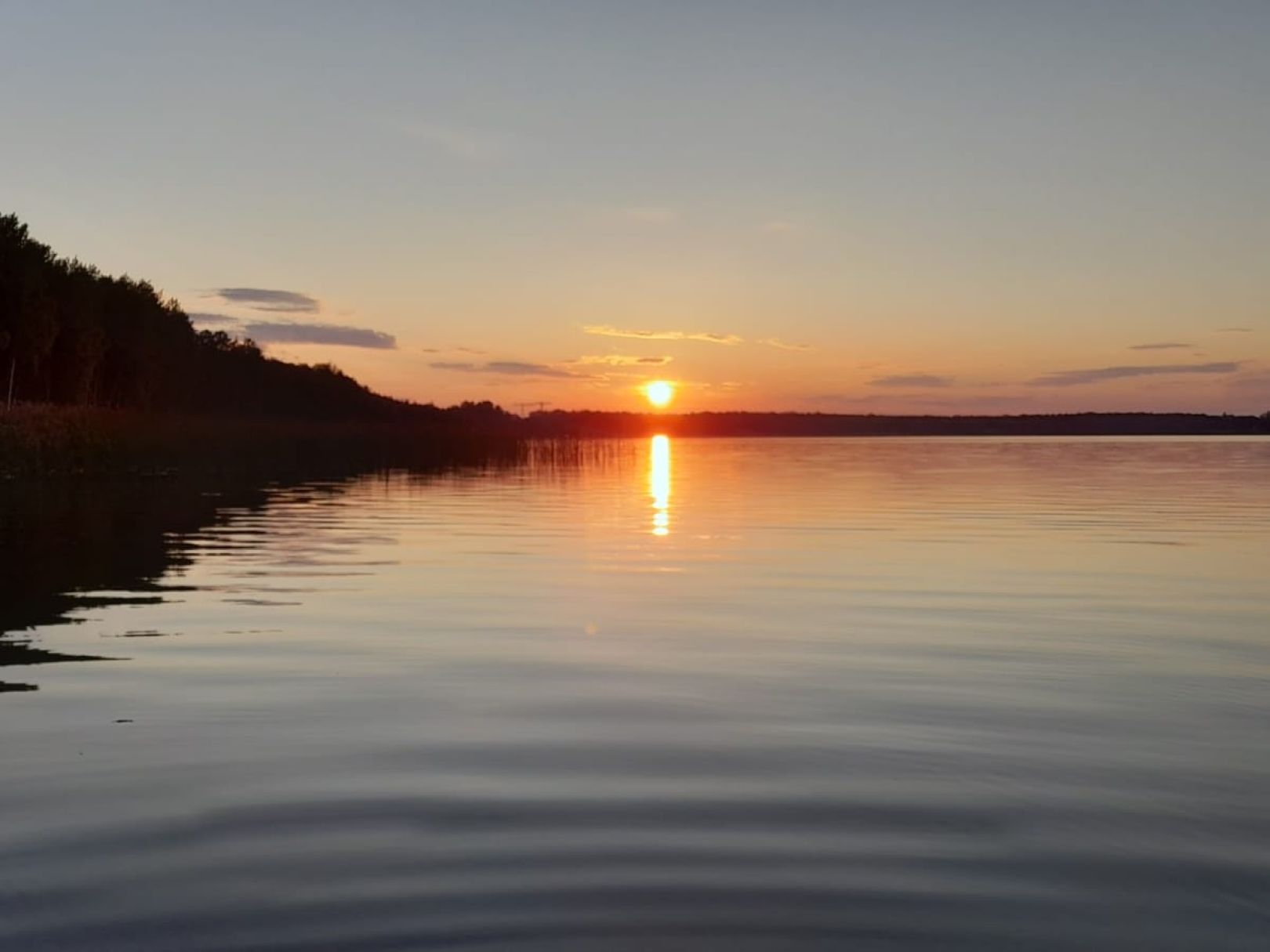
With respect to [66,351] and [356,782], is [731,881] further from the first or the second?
[66,351]

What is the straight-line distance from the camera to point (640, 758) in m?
8.52

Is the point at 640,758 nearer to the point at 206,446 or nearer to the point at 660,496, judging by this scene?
the point at 660,496

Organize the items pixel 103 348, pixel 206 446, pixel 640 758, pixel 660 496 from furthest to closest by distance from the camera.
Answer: pixel 103 348, pixel 206 446, pixel 660 496, pixel 640 758

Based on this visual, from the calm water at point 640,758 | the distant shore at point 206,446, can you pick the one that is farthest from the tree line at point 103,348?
the calm water at point 640,758

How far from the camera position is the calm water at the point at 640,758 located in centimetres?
567

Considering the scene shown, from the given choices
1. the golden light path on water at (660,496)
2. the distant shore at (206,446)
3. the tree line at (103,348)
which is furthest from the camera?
the tree line at (103,348)

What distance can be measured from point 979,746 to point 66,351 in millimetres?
83735

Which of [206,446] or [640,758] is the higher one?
[206,446]

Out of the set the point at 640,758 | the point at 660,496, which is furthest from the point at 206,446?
the point at 640,758

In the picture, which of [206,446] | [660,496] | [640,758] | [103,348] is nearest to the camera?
[640,758]

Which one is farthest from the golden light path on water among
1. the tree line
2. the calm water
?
the tree line

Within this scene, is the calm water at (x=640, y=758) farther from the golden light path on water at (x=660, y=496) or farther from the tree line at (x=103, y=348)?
the tree line at (x=103, y=348)

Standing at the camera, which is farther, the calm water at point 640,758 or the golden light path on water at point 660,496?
the golden light path on water at point 660,496

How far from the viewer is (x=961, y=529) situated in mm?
28062
